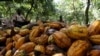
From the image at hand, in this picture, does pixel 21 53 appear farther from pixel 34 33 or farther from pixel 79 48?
pixel 79 48

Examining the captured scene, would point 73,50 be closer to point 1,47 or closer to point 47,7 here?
point 1,47

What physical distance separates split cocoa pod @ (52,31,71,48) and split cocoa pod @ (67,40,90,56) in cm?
10

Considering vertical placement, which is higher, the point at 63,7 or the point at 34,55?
the point at 34,55

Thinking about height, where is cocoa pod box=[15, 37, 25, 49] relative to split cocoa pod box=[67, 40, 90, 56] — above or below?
below

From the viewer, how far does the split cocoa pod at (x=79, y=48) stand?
2182 millimetres

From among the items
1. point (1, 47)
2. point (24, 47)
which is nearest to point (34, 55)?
point (24, 47)

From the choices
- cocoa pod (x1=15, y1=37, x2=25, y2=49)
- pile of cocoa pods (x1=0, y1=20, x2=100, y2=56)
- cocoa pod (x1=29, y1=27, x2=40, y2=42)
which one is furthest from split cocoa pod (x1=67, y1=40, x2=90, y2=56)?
cocoa pod (x1=15, y1=37, x2=25, y2=49)

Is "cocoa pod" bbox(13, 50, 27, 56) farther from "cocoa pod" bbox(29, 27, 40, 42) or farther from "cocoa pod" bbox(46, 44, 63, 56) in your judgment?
"cocoa pod" bbox(46, 44, 63, 56)

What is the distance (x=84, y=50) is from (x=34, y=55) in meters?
0.57

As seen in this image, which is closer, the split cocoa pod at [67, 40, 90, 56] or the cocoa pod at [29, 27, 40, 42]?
the split cocoa pod at [67, 40, 90, 56]

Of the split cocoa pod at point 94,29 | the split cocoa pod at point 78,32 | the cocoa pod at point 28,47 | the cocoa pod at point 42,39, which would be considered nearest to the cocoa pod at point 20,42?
the cocoa pod at point 28,47

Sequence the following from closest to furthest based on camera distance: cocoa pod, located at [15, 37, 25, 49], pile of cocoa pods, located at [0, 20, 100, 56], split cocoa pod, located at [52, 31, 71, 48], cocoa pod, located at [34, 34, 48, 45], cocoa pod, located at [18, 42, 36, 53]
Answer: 1. pile of cocoa pods, located at [0, 20, 100, 56]
2. split cocoa pod, located at [52, 31, 71, 48]
3. cocoa pod, located at [34, 34, 48, 45]
4. cocoa pod, located at [18, 42, 36, 53]
5. cocoa pod, located at [15, 37, 25, 49]

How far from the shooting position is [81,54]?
7.16 feet

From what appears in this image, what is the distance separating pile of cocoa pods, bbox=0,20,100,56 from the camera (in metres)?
2.21
